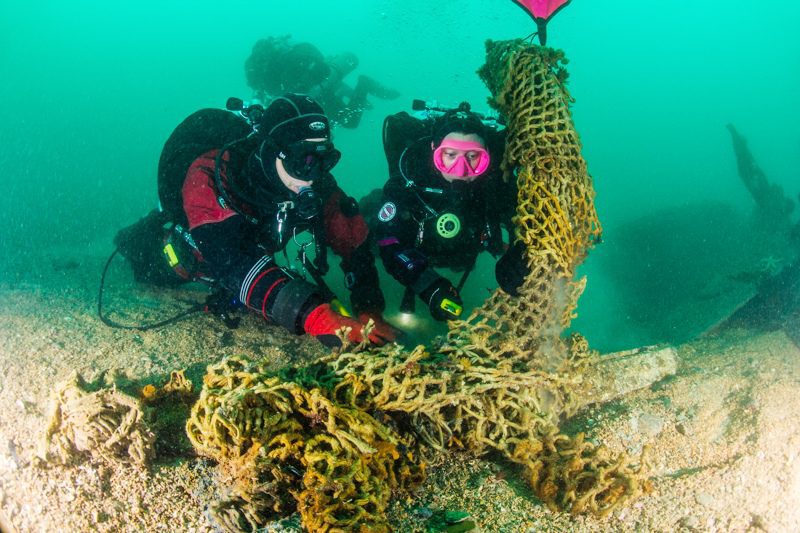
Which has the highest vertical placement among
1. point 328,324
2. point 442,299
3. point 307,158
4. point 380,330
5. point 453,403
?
point 307,158

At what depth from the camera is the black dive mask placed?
12.9 ft

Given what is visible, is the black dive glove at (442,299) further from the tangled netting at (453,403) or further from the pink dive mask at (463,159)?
the pink dive mask at (463,159)

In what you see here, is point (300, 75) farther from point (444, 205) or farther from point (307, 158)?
point (307, 158)

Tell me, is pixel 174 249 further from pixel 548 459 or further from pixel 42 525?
pixel 548 459

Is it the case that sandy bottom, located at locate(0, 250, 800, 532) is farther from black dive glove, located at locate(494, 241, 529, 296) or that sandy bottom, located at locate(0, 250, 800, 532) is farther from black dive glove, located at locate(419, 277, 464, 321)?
black dive glove, located at locate(419, 277, 464, 321)

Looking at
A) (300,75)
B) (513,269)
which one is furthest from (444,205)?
(300,75)

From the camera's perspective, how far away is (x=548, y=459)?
2.50 meters

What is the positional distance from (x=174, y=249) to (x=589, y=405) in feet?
15.4

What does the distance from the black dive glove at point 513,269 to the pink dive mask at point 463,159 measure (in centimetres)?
140

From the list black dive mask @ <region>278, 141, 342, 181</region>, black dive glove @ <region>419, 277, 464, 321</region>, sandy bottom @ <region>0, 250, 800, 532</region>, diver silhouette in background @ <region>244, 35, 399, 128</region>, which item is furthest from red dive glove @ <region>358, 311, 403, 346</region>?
diver silhouette in background @ <region>244, 35, 399, 128</region>

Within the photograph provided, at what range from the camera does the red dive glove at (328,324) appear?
11.1 ft

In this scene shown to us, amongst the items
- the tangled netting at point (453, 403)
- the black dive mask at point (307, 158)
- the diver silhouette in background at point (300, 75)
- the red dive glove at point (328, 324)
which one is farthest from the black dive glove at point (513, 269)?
the diver silhouette in background at point (300, 75)

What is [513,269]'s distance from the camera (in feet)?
12.0

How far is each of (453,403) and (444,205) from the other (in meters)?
3.02
